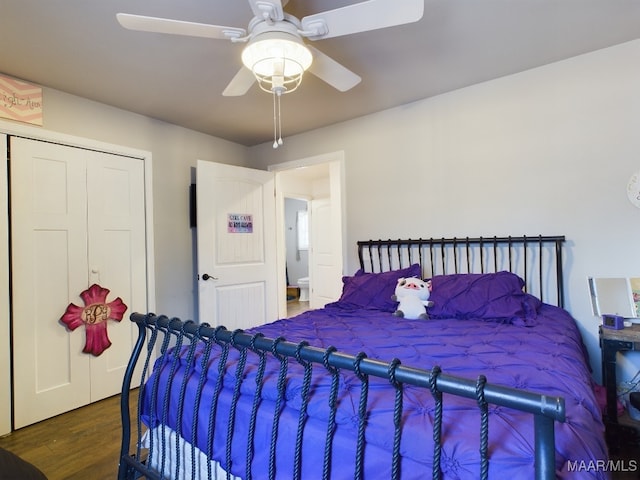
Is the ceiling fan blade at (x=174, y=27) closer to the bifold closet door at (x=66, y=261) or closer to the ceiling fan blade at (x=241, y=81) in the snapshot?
the ceiling fan blade at (x=241, y=81)

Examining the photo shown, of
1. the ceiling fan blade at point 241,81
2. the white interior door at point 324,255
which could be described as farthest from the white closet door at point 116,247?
the white interior door at point 324,255

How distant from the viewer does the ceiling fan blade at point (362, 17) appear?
126cm

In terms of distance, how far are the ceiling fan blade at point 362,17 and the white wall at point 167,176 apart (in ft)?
7.26

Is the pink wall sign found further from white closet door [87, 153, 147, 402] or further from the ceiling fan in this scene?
the ceiling fan

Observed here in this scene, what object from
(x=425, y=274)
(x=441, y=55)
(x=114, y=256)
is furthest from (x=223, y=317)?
(x=441, y=55)

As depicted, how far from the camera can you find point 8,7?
1.68 meters

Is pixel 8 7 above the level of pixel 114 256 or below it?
above

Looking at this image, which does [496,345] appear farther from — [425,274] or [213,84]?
[213,84]

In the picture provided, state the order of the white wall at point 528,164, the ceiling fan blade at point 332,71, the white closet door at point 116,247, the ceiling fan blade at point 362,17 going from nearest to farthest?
1. the ceiling fan blade at point 362,17
2. the ceiling fan blade at point 332,71
3. the white wall at point 528,164
4. the white closet door at point 116,247

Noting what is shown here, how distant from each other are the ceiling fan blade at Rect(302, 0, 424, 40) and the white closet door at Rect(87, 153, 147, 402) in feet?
7.33

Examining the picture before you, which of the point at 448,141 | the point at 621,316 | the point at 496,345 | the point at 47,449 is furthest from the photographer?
the point at 448,141

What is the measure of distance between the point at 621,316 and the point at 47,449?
3.50 meters

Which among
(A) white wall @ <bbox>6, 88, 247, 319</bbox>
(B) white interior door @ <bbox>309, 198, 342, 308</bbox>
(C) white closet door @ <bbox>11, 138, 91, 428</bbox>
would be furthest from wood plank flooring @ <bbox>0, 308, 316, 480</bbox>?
(B) white interior door @ <bbox>309, 198, 342, 308</bbox>

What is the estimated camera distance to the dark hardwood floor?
190cm
